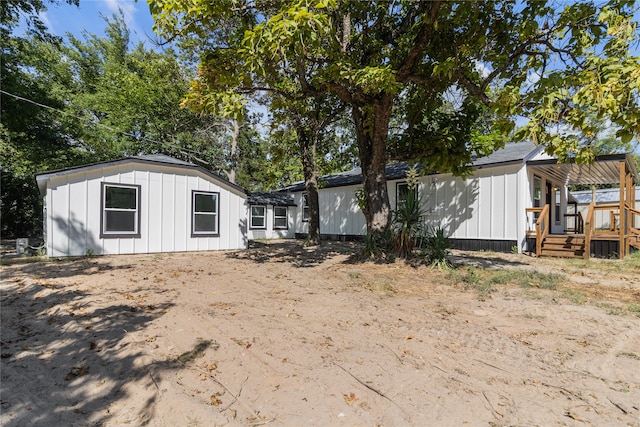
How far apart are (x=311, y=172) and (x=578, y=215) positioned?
12.2 m

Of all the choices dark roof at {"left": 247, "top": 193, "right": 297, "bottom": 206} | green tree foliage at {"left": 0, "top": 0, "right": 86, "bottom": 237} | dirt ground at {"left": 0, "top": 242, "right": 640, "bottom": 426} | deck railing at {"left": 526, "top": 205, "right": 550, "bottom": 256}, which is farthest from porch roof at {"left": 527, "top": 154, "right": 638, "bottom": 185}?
green tree foliage at {"left": 0, "top": 0, "right": 86, "bottom": 237}

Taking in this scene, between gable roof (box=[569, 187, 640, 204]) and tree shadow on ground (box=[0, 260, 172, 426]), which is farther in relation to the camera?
gable roof (box=[569, 187, 640, 204])

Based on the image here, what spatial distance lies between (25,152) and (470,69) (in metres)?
18.5

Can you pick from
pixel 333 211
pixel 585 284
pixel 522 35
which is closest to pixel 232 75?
pixel 522 35

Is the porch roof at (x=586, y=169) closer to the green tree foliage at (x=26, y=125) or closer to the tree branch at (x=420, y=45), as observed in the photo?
the tree branch at (x=420, y=45)

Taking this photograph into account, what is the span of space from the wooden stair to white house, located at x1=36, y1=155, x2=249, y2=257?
34.4 feet

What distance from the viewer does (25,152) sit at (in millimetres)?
14938

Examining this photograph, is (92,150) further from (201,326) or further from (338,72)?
(201,326)

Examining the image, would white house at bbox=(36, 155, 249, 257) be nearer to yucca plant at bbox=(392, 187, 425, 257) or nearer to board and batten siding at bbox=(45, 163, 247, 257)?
board and batten siding at bbox=(45, 163, 247, 257)

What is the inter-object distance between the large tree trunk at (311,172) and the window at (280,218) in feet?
20.3

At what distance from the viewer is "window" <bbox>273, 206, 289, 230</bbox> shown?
19750 millimetres

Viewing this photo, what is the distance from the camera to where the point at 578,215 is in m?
14.7

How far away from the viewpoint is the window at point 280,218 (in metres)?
19.8

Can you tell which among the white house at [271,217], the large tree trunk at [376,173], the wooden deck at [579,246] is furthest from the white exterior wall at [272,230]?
the wooden deck at [579,246]
